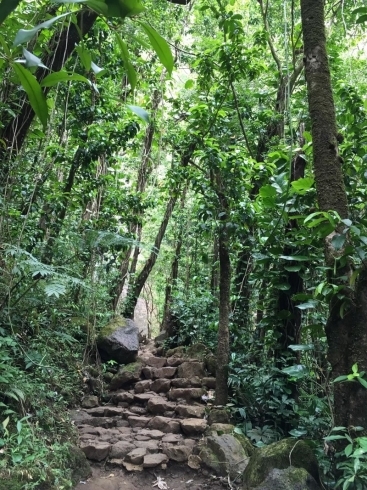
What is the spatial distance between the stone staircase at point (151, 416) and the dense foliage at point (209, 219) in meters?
0.42

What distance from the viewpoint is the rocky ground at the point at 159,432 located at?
3.45 meters

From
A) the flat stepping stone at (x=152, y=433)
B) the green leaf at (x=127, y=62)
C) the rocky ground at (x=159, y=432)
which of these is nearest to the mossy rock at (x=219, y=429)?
the rocky ground at (x=159, y=432)

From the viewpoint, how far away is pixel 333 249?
6.92 feet

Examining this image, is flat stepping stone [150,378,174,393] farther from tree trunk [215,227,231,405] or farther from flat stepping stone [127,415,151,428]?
tree trunk [215,227,231,405]

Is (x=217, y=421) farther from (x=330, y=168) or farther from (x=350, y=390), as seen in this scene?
(x=330, y=168)

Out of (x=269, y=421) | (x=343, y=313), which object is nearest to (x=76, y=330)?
(x=269, y=421)

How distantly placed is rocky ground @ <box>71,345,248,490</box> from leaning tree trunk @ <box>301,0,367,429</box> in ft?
5.72

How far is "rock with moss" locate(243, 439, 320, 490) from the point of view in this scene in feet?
8.70

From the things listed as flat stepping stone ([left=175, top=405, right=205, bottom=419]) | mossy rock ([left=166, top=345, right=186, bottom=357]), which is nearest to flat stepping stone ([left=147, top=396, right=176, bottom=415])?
flat stepping stone ([left=175, top=405, right=205, bottom=419])

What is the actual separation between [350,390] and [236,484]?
1.75 metres

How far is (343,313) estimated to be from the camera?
6.75 feet

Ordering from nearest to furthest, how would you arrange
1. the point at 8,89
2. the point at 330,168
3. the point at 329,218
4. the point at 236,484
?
the point at 329,218 → the point at 330,168 → the point at 8,89 → the point at 236,484

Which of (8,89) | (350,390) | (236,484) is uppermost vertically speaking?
(8,89)

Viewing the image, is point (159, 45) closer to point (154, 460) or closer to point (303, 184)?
point (303, 184)
